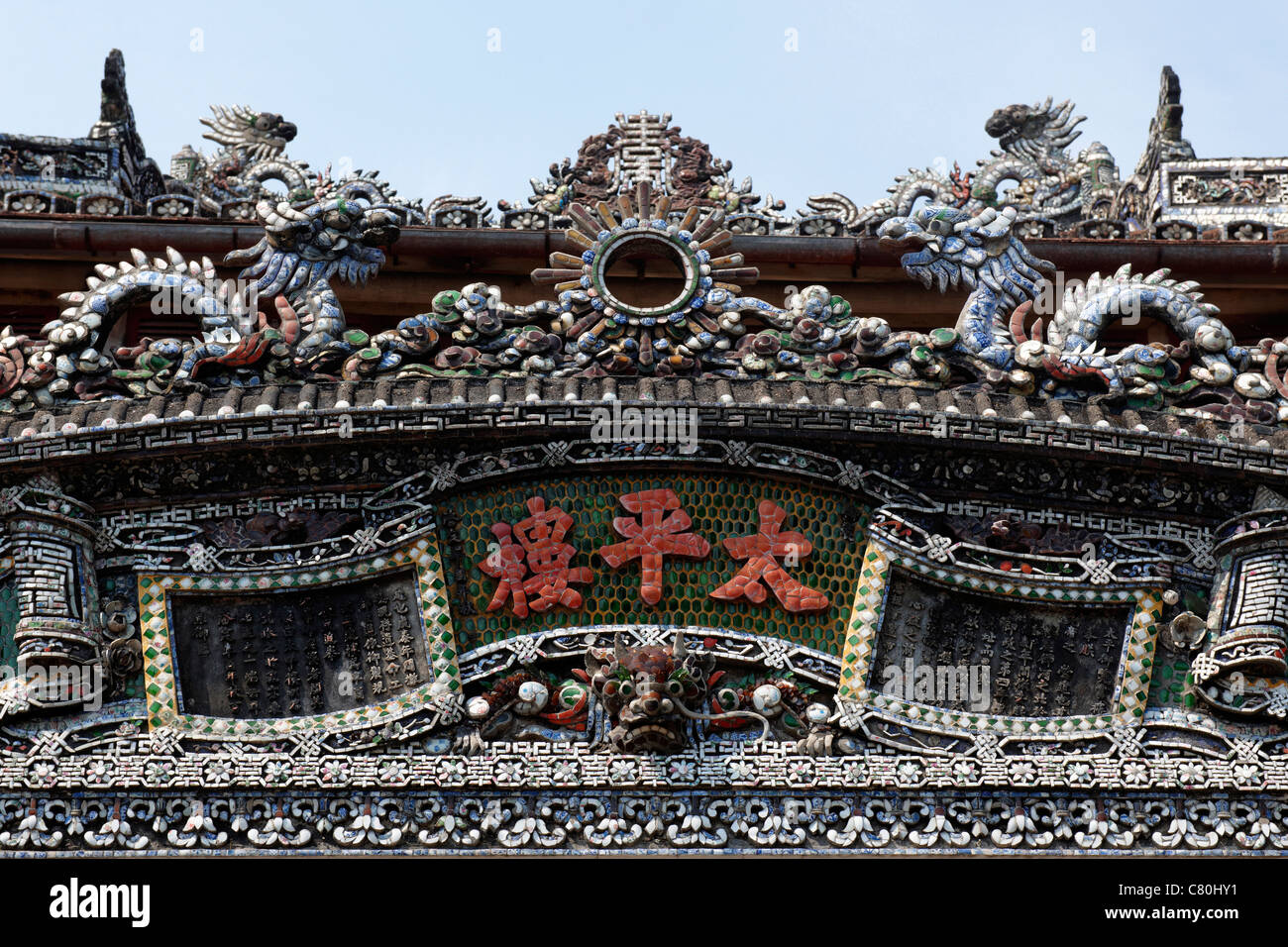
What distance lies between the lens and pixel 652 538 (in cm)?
825

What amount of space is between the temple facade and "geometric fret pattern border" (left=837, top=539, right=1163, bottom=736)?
Result: 0.02 metres

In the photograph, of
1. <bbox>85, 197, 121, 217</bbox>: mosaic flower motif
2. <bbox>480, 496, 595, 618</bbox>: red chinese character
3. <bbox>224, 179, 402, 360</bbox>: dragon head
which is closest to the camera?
<bbox>480, 496, 595, 618</bbox>: red chinese character

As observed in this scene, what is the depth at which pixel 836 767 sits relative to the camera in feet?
25.7

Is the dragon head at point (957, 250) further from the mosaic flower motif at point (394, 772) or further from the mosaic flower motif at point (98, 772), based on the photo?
the mosaic flower motif at point (98, 772)

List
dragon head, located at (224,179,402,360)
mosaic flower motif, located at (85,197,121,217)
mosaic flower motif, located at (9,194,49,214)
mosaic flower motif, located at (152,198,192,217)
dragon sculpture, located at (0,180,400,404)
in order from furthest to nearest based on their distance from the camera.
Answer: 1. mosaic flower motif, located at (85,197,121,217)
2. mosaic flower motif, located at (152,198,192,217)
3. mosaic flower motif, located at (9,194,49,214)
4. dragon head, located at (224,179,402,360)
5. dragon sculpture, located at (0,180,400,404)

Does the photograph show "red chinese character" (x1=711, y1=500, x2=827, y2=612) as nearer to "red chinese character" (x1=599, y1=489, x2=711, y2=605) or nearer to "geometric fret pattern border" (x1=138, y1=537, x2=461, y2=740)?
"red chinese character" (x1=599, y1=489, x2=711, y2=605)

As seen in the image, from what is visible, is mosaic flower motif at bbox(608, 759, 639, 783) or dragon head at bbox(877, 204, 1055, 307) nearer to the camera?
mosaic flower motif at bbox(608, 759, 639, 783)

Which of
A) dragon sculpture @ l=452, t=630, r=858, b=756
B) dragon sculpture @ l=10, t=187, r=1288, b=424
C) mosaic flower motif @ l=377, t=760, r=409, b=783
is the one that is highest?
dragon sculpture @ l=10, t=187, r=1288, b=424

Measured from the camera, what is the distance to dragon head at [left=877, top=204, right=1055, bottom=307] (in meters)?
8.62

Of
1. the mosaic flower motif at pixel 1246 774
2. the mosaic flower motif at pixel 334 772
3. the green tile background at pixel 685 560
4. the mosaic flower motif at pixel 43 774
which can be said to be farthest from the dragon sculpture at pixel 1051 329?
the mosaic flower motif at pixel 43 774

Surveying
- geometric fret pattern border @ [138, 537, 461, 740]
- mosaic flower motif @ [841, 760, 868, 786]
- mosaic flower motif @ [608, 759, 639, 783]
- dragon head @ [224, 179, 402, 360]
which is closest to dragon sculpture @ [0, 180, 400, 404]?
dragon head @ [224, 179, 402, 360]

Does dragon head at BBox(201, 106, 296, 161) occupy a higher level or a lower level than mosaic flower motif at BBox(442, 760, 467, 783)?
higher

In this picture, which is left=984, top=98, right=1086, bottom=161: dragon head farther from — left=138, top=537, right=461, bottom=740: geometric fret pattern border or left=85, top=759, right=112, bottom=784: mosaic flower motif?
left=85, top=759, right=112, bottom=784: mosaic flower motif

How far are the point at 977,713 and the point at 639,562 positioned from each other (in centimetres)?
143
